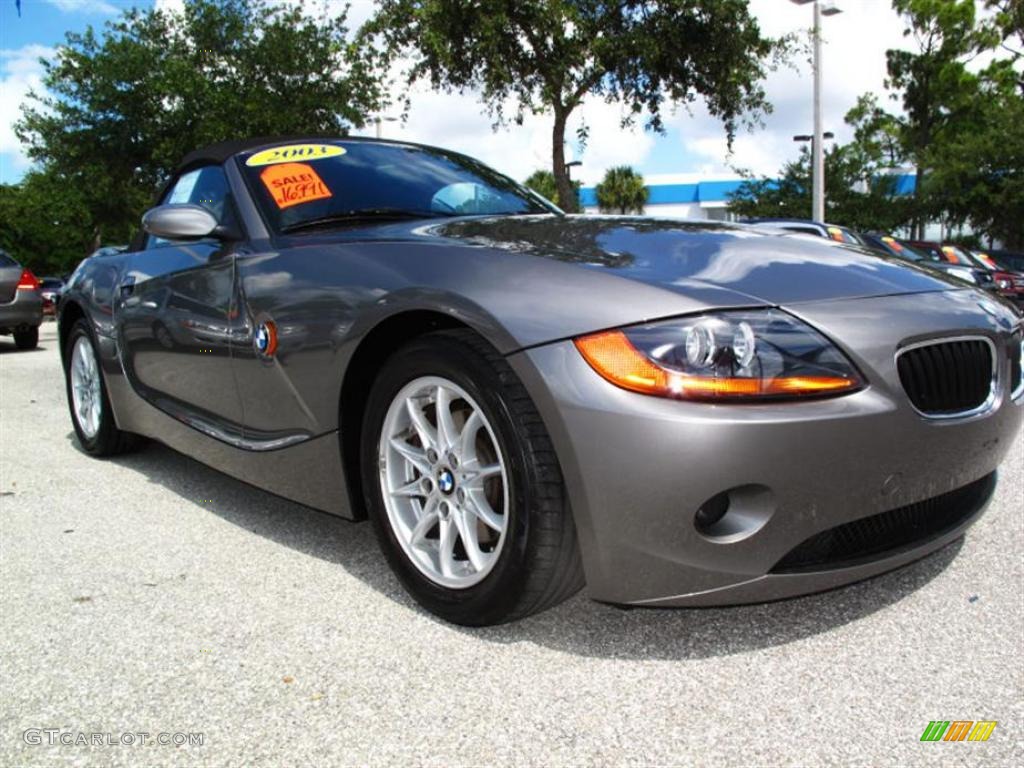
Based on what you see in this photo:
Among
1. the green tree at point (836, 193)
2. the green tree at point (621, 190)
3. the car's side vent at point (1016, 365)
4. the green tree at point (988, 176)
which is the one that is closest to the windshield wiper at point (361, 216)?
the car's side vent at point (1016, 365)

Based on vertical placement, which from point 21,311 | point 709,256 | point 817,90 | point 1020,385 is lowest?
point 21,311

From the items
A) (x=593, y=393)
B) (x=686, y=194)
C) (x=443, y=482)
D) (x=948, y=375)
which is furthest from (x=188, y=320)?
(x=686, y=194)

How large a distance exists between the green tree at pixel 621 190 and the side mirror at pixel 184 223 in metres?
53.7

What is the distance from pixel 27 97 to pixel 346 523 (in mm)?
20020

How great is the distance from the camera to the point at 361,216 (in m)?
3.03

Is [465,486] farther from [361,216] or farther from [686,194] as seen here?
[686,194]

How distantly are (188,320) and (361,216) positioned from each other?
2.42 ft

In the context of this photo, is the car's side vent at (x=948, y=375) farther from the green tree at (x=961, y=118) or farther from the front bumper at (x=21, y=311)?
the green tree at (x=961, y=118)

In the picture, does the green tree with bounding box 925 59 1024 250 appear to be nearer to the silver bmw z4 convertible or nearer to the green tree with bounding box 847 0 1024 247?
the green tree with bounding box 847 0 1024 247

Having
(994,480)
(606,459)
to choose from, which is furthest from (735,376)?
(994,480)

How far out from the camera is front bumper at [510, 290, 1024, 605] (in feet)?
6.13

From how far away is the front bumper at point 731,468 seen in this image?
1869 mm

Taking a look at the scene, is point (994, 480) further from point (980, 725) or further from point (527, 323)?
point (527, 323)

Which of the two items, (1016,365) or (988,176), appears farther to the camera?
(988,176)
